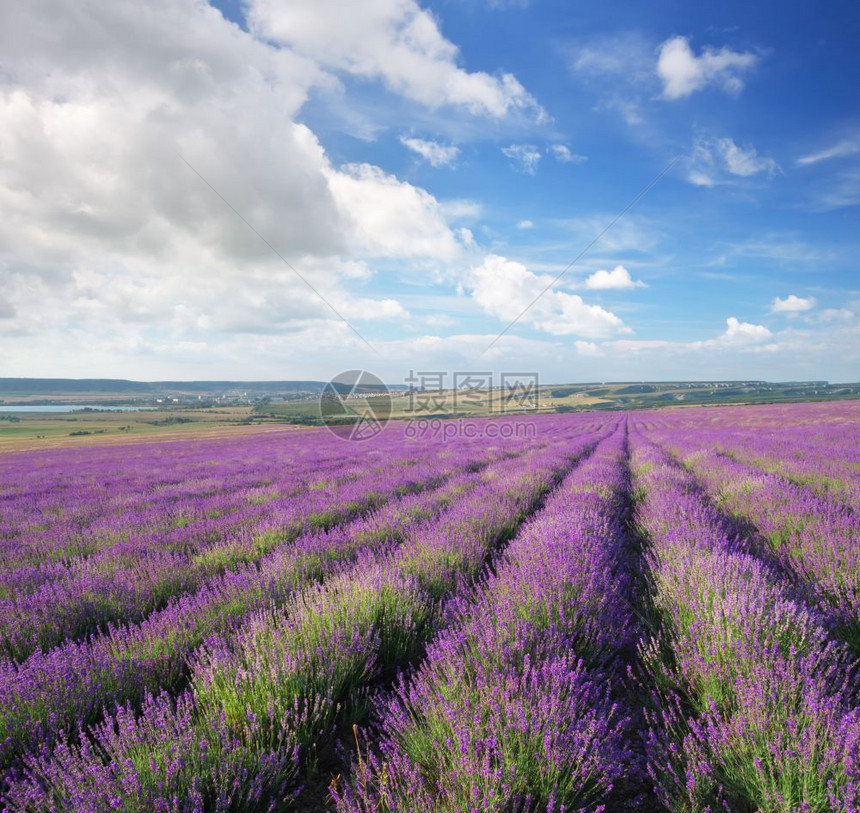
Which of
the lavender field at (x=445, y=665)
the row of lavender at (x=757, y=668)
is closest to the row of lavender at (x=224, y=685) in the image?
the lavender field at (x=445, y=665)

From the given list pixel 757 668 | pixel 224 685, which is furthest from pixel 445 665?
pixel 757 668

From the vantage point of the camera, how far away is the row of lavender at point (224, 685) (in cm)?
151

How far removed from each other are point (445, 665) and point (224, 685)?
108 centimetres

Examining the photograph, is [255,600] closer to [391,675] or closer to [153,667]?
[153,667]

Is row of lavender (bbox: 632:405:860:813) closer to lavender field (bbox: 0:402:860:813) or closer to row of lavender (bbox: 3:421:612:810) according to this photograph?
lavender field (bbox: 0:402:860:813)

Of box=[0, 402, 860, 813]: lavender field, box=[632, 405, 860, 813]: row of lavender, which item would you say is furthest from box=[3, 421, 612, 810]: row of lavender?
box=[632, 405, 860, 813]: row of lavender

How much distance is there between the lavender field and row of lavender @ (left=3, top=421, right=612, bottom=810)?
15 millimetres

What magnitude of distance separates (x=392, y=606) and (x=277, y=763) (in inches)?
52.3

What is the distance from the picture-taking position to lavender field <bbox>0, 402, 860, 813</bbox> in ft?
5.00

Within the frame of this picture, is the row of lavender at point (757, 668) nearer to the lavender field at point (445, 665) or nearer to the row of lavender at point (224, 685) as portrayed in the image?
the lavender field at point (445, 665)

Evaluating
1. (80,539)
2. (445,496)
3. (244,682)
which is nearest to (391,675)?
(244,682)

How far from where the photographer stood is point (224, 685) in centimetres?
205

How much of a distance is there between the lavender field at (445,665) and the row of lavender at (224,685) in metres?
0.02

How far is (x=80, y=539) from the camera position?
512 cm
